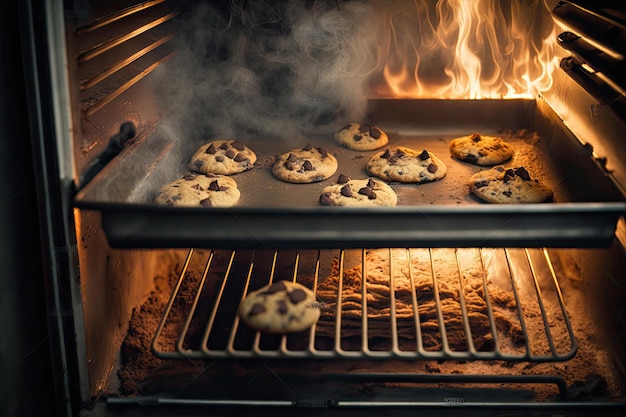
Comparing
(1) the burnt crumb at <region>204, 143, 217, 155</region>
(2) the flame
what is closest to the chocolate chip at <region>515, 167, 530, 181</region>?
(2) the flame

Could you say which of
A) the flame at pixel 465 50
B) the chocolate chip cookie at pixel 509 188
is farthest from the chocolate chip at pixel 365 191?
the flame at pixel 465 50

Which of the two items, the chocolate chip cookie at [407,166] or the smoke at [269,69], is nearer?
the chocolate chip cookie at [407,166]

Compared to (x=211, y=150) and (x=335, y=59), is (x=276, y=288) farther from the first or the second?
(x=335, y=59)

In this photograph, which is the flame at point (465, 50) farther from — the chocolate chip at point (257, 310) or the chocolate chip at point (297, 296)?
the chocolate chip at point (257, 310)

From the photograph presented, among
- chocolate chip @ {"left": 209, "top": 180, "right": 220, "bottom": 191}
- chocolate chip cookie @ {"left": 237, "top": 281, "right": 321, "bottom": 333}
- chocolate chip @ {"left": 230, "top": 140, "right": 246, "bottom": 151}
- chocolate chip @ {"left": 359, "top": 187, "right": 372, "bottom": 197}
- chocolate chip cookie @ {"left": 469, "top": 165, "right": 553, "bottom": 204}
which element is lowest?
chocolate chip cookie @ {"left": 237, "top": 281, "right": 321, "bottom": 333}

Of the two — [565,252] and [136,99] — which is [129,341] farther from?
[565,252]

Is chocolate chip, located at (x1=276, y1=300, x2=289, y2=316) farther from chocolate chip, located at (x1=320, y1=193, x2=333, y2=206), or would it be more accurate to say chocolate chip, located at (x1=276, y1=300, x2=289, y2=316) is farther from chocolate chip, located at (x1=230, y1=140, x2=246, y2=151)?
chocolate chip, located at (x1=230, y1=140, x2=246, y2=151)
